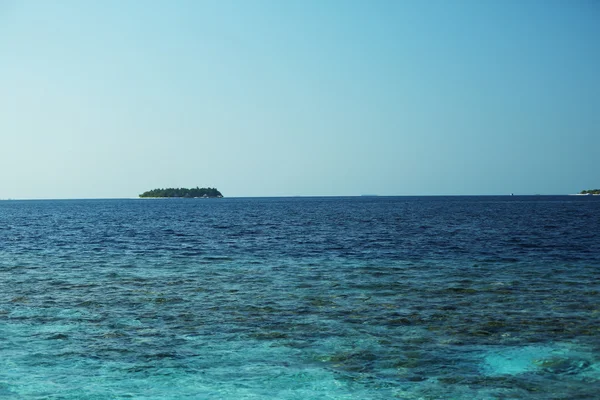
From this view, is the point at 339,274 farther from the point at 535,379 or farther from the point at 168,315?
the point at 535,379

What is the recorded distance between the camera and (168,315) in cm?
1919

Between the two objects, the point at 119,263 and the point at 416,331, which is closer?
the point at 416,331

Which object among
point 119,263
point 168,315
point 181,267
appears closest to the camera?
point 168,315

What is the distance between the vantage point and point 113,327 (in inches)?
687

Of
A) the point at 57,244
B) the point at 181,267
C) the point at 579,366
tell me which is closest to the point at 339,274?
the point at 181,267

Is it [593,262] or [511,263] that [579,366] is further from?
[593,262]

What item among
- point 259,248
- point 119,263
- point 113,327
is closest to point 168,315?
point 113,327

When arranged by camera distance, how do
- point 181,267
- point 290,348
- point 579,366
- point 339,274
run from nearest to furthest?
1. point 579,366
2. point 290,348
3. point 339,274
4. point 181,267

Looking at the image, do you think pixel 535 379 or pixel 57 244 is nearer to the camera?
pixel 535 379

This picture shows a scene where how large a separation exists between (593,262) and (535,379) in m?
25.2

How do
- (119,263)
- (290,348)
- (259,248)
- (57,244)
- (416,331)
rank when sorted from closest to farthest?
(290,348), (416,331), (119,263), (259,248), (57,244)

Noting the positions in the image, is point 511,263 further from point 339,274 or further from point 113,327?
point 113,327

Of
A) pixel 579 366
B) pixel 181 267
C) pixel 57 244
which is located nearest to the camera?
pixel 579 366

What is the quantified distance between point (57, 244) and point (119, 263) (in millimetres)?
18769
